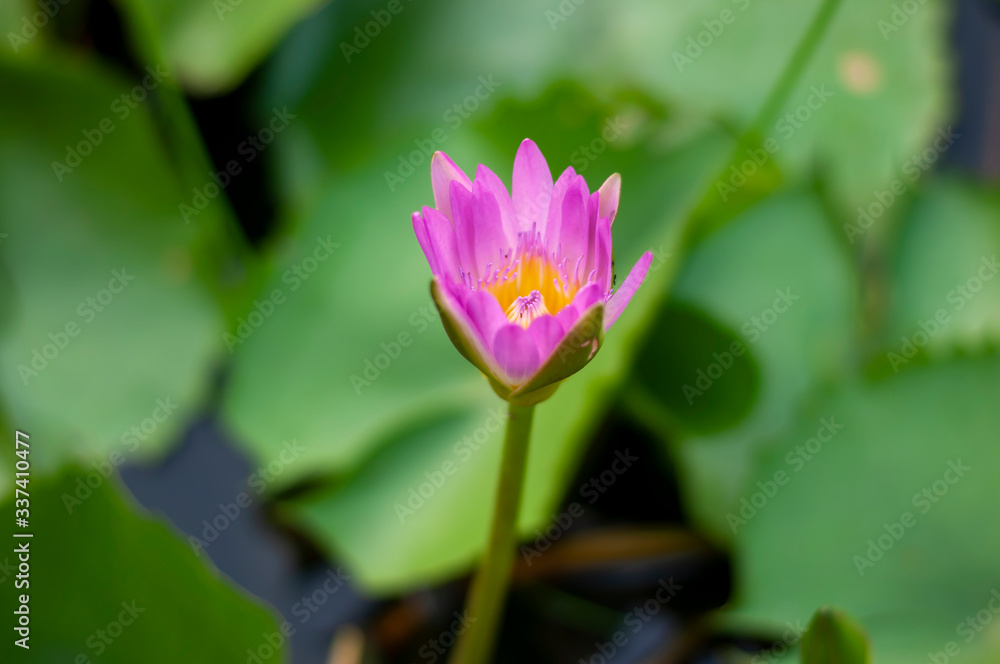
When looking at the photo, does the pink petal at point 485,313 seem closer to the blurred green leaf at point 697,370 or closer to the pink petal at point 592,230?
the pink petal at point 592,230

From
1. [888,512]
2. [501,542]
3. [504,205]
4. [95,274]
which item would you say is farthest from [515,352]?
[95,274]

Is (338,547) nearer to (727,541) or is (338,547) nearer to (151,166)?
(727,541)

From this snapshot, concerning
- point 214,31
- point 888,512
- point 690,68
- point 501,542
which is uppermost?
point 214,31

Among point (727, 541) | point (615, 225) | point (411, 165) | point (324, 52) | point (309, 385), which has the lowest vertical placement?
point (727, 541)

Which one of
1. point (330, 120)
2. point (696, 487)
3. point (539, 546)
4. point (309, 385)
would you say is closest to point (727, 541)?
point (696, 487)

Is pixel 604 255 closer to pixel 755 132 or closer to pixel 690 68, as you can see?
pixel 755 132

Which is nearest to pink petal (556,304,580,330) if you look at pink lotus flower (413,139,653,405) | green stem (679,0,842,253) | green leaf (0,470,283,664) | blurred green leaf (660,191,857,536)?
pink lotus flower (413,139,653,405)
